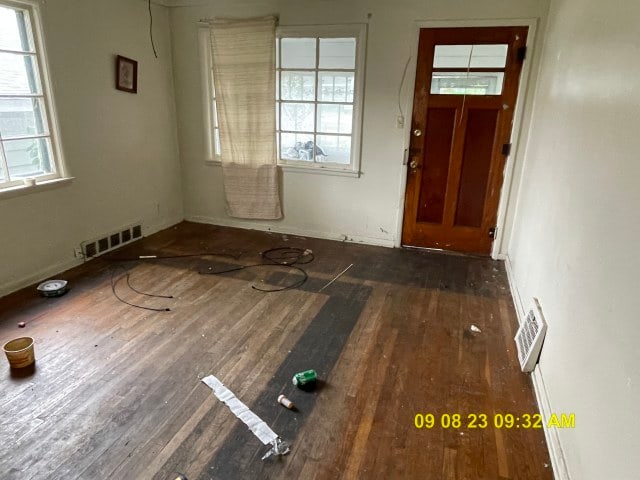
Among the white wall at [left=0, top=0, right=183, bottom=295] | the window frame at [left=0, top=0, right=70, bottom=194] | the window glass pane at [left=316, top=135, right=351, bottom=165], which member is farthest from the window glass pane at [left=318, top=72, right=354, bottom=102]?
the window frame at [left=0, top=0, right=70, bottom=194]

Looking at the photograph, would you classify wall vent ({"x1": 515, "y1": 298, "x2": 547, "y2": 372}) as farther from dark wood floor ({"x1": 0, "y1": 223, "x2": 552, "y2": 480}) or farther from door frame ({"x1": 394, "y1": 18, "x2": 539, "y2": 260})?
door frame ({"x1": 394, "y1": 18, "x2": 539, "y2": 260})

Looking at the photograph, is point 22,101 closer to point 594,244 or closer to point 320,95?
A: point 320,95

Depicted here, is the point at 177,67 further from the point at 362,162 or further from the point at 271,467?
the point at 271,467

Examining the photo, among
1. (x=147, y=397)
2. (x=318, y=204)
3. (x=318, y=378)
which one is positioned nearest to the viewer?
(x=147, y=397)

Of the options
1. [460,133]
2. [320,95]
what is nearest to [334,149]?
[320,95]

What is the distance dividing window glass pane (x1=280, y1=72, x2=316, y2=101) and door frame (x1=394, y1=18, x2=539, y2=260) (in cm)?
88

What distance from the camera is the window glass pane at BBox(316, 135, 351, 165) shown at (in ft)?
13.3

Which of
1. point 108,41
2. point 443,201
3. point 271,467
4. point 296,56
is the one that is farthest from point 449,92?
point 271,467

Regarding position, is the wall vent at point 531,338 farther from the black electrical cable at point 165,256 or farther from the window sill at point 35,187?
the window sill at point 35,187

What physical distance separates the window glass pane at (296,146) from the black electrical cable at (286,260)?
0.97 metres

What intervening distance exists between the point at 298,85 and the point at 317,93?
0.21m

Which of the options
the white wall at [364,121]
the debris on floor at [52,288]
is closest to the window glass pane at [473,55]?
the white wall at [364,121]

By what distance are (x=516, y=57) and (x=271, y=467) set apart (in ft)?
11.4

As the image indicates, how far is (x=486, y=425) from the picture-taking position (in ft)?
6.07
